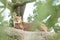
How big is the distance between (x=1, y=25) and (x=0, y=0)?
3 centimetres

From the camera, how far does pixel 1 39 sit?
131 mm

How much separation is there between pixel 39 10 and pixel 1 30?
48mm

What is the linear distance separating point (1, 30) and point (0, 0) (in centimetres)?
4

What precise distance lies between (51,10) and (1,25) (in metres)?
0.06

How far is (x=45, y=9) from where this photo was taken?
0.45 ft

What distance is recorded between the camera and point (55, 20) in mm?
144

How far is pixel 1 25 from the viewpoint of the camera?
15cm

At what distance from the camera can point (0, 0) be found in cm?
15

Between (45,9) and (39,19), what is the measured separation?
1 cm

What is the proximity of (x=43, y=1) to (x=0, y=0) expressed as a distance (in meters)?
0.05

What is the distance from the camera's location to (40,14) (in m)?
0.13

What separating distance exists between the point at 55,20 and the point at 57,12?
11 millimetres

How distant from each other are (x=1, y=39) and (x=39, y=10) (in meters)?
0.05

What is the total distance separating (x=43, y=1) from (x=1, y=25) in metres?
0.06
